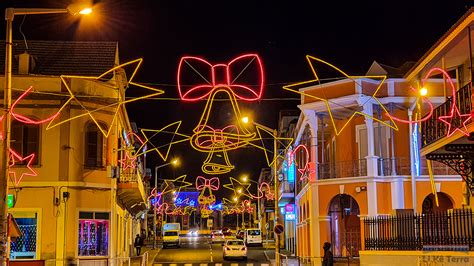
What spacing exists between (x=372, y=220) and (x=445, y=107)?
19.1ft

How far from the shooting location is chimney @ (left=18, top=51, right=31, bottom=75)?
103 ft

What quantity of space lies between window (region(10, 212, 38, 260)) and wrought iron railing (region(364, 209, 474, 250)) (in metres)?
14.0

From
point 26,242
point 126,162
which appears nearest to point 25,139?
point 26,242

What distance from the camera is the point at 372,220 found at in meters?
24.4

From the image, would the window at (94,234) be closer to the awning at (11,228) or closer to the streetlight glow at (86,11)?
the awning at (11,228)

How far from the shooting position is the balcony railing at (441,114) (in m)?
18.8

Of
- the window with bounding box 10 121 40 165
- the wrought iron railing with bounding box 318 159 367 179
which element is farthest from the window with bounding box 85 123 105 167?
the wrought iron railing with bounding box 318 159 367 179

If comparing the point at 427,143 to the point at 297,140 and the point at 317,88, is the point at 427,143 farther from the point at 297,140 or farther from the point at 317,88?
the point at 297,140

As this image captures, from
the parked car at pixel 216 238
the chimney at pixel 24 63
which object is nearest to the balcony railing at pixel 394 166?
the chimney at pixel 24 63

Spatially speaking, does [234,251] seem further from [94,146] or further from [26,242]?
[26,242]

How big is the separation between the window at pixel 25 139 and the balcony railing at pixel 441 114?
1637 centimetres

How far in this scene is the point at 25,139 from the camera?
2952cm

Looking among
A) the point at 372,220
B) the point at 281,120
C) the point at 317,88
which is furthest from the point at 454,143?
the point at 281,120

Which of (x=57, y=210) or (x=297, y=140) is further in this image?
(x=297, y=140)
